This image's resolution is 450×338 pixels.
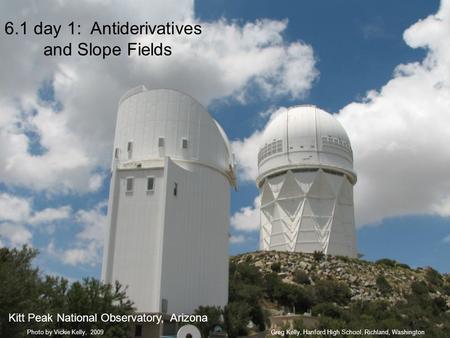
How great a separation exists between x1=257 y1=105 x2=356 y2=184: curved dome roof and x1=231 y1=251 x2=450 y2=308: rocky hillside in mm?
11216

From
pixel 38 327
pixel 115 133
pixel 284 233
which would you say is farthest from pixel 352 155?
pixel 38 327

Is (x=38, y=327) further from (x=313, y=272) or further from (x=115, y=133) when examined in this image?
(x=313, y=272)

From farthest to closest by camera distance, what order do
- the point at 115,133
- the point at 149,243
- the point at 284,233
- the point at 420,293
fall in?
the point at 284,233 < the point at 420,293 < the point at 115,133 < the point at 149,243

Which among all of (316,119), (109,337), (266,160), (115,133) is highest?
(316,119)

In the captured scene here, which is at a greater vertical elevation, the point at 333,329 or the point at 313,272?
the point at 313,272

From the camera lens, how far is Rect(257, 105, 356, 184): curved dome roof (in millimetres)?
66625

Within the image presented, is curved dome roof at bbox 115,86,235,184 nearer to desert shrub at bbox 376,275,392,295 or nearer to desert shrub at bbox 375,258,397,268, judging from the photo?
desert shrub at bbox 376,275,392,295

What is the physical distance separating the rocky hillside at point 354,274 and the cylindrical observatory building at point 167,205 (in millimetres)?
24232

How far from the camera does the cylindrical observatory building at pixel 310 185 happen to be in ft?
216

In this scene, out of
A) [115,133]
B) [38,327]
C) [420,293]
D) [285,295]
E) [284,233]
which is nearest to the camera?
[38,327]

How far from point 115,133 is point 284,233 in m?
38.2

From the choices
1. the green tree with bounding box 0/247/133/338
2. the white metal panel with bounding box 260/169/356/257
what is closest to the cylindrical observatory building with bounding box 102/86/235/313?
the green tree with bounding box 0/247/133/338

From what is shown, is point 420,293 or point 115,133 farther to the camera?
point 420,293

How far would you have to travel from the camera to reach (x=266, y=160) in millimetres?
70188
